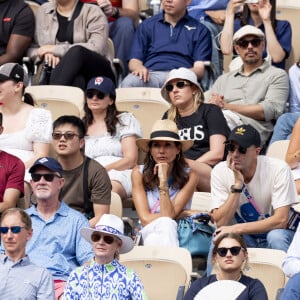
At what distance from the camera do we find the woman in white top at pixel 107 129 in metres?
12.1

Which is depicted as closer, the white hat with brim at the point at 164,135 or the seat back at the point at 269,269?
the seat back at the point at 269,269

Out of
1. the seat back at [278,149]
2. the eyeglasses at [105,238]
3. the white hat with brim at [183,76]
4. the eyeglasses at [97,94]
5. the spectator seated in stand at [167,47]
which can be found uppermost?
the spectator seated in stand at [167,47]

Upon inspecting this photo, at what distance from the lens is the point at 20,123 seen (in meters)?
12.0

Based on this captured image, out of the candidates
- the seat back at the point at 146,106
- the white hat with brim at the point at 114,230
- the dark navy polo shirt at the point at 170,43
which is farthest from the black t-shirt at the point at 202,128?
the white hat with brim at the point at 114,230

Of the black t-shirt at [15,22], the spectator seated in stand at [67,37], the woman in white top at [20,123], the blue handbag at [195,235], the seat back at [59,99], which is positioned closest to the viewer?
the blue handbag at [195,235]

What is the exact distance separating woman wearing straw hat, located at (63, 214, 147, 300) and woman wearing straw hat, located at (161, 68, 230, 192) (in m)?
2.40

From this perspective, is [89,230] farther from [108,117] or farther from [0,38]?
[0,38]

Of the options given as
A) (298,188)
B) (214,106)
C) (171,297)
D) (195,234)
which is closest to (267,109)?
(214,106)

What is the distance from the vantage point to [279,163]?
10.9 m

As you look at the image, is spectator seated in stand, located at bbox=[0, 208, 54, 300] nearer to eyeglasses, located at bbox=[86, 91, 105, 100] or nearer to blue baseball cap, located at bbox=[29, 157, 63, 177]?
blue baseball cap, located at bbox=[29, 157, 63, 177]

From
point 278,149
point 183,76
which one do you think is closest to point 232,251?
point 278,149

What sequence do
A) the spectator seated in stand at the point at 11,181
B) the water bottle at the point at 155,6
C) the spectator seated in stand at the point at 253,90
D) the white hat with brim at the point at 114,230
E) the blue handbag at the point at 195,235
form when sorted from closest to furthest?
the white hat with brim at the point at 114,230, the blue handbag at the point at 195,235, the spectator seated in stand at the point at 11,181, the spectator seated in stand at the point at 253,90, the water bottle at the point at 155,6

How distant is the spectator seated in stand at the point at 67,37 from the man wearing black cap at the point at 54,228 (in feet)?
9.61

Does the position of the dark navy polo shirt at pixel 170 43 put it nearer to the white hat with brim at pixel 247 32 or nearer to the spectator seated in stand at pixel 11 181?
the white hat with brim at pixel 247 32
